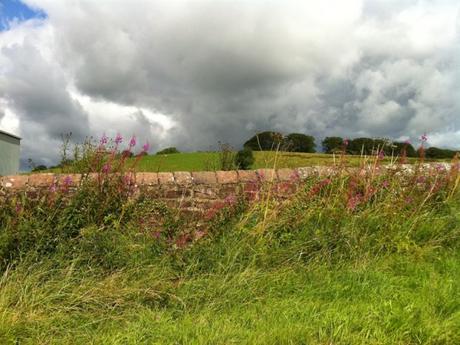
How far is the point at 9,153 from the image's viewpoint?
2153 centimetres

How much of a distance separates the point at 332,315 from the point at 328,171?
333 cm

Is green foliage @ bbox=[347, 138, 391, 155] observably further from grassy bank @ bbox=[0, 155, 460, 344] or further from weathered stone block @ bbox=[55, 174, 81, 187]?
weathered stone block @ bbox=[55, 174, 81, 187]

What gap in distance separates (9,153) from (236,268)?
63.2 ft

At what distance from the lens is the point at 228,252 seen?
5.11 metres

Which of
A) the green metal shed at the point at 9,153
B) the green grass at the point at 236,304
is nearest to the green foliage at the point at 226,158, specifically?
the green grass at the point at 236,304

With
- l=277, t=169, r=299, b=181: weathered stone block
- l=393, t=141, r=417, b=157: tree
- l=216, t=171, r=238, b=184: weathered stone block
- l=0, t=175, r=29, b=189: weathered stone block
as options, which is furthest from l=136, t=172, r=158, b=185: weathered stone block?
l=393, t=141, r=417, b=157: tree

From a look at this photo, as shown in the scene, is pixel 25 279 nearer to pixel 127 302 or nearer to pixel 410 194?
pixel 127 302

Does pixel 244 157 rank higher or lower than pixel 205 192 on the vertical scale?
higher

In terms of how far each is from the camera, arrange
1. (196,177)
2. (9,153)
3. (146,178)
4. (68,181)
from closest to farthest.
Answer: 1. (68,181)
2. (146,178)
3. (196,177)
4. (9,153)

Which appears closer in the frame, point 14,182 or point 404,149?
point 14,182

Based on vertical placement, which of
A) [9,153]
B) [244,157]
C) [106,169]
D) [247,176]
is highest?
[9,153]

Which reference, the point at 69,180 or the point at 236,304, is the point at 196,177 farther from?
the point at 236,304

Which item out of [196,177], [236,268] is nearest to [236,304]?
[236,268]

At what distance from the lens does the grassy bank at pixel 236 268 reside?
3775 mm
